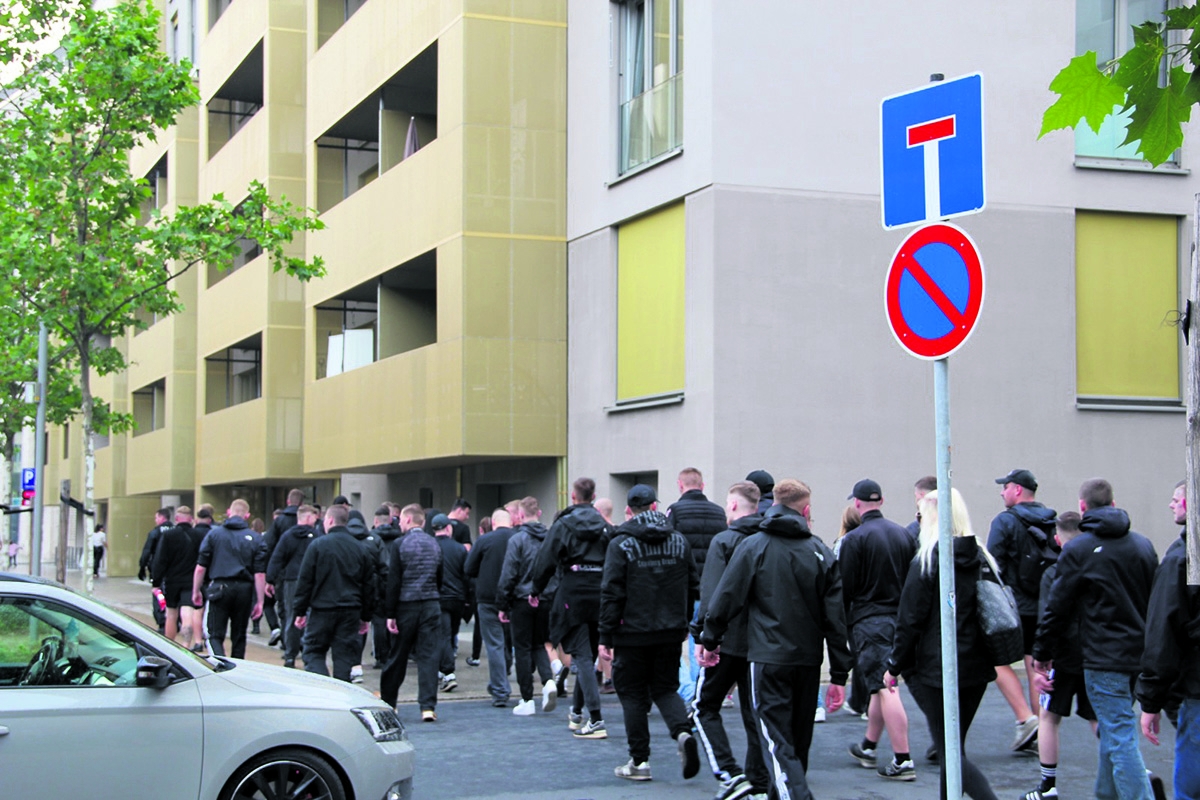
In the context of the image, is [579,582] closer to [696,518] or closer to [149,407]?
[696,518]

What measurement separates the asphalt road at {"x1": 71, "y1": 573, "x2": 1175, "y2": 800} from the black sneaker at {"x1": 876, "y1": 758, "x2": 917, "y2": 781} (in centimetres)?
6

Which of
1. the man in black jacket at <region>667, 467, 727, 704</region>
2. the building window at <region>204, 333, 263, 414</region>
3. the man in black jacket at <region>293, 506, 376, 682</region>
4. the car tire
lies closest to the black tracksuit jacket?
the man in black jacket at <region>293, 506, 376, 682</region>

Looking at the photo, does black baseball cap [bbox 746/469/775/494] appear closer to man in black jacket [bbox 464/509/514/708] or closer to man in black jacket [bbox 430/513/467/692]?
man in black jacket [bbox 464/509/514/708]

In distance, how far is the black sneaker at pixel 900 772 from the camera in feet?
31.0

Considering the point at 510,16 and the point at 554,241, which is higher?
the point at 510,16

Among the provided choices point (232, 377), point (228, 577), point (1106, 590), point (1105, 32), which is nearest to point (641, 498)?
point (1106, 590)

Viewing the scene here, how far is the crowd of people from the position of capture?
24.6 feet

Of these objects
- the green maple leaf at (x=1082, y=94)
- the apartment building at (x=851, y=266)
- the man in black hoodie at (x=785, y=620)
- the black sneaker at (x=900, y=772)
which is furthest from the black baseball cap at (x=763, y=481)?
the green maple leaf at (x=1082, y=94)

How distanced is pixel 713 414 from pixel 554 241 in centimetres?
523

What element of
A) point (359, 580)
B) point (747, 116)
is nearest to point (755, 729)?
point (359, 580)

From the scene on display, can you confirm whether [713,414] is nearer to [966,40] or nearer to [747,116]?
[747,116]

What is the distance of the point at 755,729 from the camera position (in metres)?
8.58

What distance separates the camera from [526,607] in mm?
13242

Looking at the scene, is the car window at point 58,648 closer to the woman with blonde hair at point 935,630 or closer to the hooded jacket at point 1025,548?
the woman with blonde hair at point 935,630
